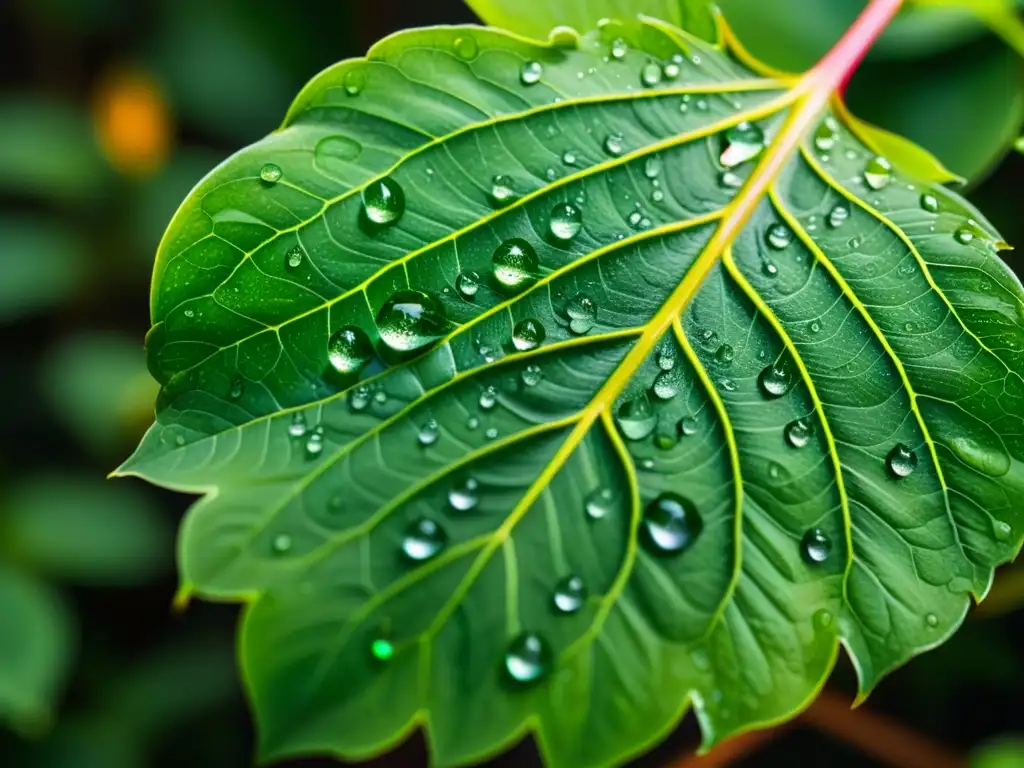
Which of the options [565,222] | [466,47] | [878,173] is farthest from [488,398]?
[878,173]

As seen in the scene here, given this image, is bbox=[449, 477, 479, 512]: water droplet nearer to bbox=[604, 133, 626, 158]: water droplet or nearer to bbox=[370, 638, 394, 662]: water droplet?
bbox=[370, 638, 394, 662]: water droplet

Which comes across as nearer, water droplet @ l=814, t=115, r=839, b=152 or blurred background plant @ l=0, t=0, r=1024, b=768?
water droplet @ l=814, t=115, r=839, b=152

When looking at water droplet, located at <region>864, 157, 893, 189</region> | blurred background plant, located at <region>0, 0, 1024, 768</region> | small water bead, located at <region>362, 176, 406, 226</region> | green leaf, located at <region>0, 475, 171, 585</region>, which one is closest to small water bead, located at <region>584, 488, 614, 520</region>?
small water bead, located at <region>362, 176, 406, 226</region>

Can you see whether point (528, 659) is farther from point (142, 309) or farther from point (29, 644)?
point (142, 309)

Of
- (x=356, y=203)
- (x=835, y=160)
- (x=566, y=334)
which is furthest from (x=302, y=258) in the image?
(x=835, y=160)

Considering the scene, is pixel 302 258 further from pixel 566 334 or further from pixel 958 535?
pixel 958 535

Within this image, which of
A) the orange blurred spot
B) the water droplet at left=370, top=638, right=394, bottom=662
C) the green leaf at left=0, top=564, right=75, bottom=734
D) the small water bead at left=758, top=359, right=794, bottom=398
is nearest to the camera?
the water droplet at left=370, top=638, right=394, bottom=662
